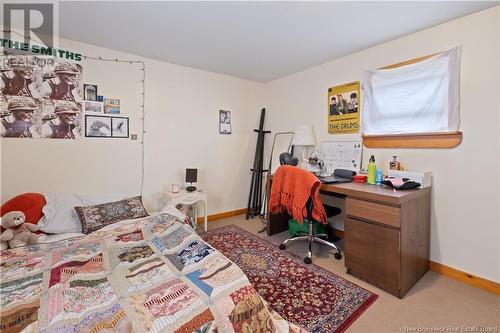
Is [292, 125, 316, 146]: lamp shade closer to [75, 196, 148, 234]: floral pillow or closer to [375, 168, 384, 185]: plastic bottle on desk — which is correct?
[375, 168, 384, 185]: plastic bottle on desk

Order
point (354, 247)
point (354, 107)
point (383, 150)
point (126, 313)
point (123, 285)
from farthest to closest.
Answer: point (354, 107), point (383, 150), point (354, 247), point (123, 285), point (126, 313)

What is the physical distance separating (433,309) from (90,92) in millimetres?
3728

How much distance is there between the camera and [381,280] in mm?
1898

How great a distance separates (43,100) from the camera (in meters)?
2.37

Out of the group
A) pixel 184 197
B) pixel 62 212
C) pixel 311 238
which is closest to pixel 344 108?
pixel 311 238

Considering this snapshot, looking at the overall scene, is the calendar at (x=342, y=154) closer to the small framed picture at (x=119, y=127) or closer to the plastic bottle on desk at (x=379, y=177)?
the plastic bottle on desk at (x=379, y=177)

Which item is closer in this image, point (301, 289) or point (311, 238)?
point (301, 289)

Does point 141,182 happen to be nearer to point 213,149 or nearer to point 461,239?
point 213,149

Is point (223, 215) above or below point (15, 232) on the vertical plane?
below

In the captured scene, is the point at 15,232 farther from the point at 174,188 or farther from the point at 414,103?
the point at 414,103

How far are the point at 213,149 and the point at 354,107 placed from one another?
80.3 inches

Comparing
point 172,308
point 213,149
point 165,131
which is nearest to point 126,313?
point 172,308

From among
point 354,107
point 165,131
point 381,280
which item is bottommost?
point 381,280

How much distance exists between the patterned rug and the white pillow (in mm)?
1436
